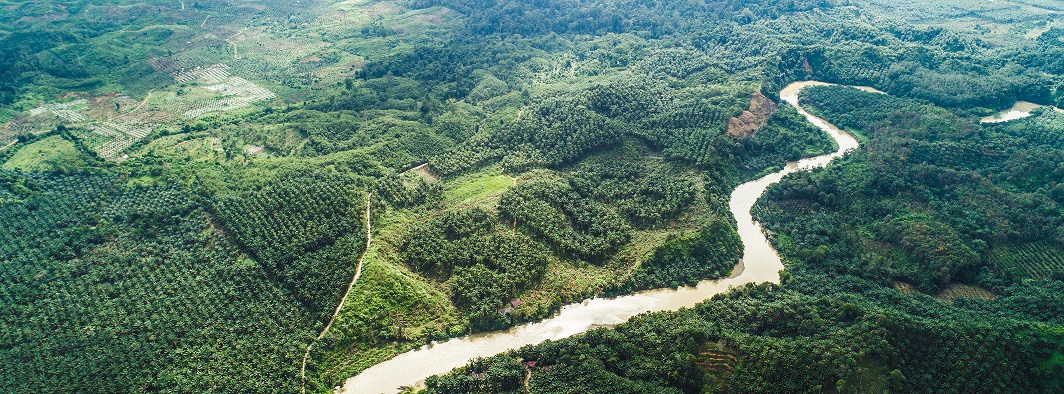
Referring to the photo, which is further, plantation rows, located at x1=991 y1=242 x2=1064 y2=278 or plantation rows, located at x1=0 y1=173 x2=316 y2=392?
plantation rows, located at x1=991 y1=242 x2=1064 y2=278

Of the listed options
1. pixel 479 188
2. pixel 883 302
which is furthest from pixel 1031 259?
pixel 479 188

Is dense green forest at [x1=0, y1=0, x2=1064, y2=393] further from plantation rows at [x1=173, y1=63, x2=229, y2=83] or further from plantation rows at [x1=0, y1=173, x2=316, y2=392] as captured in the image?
plantation rows at [x1=173, y1=63, x2=229, y2=83]

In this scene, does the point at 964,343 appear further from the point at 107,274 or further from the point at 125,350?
the point at 107,274

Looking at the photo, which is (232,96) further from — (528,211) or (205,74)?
(528,211)

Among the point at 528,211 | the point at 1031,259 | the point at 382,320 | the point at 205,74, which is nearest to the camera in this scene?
the point at 382,320

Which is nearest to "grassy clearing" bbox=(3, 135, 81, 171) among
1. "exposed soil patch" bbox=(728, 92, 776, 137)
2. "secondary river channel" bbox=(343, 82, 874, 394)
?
"secondary river channel" bbox=(343, 82, 874, 394)
